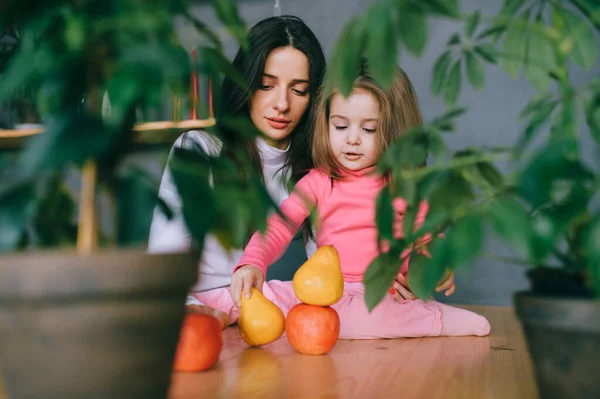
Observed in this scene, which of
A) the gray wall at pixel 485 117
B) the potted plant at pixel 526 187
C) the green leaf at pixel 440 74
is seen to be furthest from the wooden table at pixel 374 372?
the gray wall at pixel 485 117

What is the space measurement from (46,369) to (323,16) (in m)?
2.06

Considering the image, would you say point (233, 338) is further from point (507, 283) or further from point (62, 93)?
point (507, 283)

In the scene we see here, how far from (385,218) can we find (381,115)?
0.94m

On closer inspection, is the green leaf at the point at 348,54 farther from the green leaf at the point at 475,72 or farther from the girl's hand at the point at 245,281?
the girl's hand at the point at 245,281

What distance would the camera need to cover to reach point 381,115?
1.50 metres

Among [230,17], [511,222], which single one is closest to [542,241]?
[511,222]

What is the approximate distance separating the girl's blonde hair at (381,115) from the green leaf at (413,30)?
948 millimetres

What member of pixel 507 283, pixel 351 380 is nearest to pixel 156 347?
pixel 351 380

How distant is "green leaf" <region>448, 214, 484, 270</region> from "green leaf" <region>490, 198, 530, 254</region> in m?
0.02

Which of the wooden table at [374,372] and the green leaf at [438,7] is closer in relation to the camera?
the green leaf at [438,7]

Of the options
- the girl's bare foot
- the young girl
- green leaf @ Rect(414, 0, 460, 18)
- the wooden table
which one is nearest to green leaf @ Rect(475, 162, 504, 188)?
green leaf @ Rect(414, 0, 460, 18)

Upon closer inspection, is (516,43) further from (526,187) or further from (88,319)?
(88,319)

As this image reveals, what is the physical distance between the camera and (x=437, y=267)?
0.57 meters

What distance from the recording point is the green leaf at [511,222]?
0.48 metres
